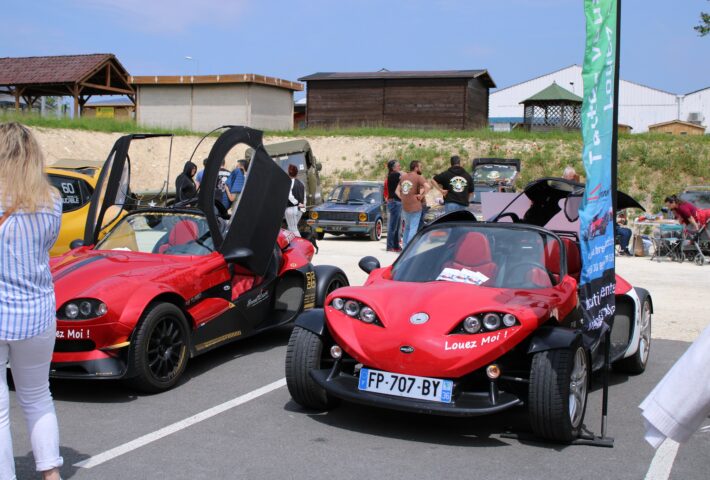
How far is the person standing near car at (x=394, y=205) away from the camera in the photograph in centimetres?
1719

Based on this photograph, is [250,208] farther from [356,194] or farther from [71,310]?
[356,194]

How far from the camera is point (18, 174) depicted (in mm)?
3754

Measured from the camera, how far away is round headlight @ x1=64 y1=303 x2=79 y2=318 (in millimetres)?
5797

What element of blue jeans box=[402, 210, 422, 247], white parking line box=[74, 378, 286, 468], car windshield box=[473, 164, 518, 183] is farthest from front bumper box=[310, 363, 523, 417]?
car windshield box=[473, 164, 518, 183]

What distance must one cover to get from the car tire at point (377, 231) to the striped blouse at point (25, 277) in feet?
57.0

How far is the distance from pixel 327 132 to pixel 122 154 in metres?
31.3

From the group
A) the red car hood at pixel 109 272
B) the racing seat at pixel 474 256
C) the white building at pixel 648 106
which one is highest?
the white building at pixel 648 106

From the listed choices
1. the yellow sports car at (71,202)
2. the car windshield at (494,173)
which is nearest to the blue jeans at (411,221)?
the yellow sports car at (71,202)

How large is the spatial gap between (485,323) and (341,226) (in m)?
16.0

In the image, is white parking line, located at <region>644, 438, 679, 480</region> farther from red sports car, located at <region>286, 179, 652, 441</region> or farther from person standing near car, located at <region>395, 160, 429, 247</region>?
person standing near car, located at <region>395, 160, 429, 247</region>

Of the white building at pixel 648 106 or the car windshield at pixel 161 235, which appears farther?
the white building at pixel 648 106

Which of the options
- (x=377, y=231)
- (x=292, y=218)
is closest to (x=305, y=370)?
(x=292, y=218)

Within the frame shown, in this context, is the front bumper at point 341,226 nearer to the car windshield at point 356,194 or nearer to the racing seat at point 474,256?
the car windshield at point 356,194

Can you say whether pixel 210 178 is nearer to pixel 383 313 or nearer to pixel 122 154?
pixel 122 154
